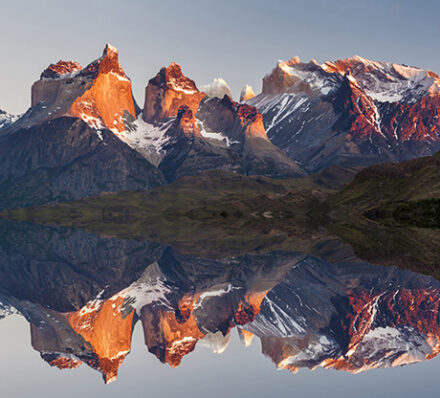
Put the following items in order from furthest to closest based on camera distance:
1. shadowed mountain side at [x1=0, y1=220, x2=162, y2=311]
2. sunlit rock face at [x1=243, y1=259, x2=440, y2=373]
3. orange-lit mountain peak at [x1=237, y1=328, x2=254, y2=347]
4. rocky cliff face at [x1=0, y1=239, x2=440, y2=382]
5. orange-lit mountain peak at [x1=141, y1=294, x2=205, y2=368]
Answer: shadowed mountain side at [x1=0, y1=220, x2=162, y2=311], orange-lit mountain peak at [x1=237, y1=328, x2=254, y2=347], rocky cliff face at [x1=0, y1=239, x2=440, y2=382], orange-lit mountain peak at [x1=141, y1=294, x2=205, y2=368], sunlit rock face at [x1=243, y1=259, x2=440, y2=373]

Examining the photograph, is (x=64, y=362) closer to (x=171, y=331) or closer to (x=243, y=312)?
(x=171, y=331)

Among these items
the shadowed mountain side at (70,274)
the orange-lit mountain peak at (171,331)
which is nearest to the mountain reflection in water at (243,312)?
the orange-lit mountain peak at (171,331)

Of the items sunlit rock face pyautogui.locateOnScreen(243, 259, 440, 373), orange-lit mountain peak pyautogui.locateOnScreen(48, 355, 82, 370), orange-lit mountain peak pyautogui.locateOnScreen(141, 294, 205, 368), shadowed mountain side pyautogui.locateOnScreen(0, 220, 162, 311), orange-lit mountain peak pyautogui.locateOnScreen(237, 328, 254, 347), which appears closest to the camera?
orange-lit mountain peak pyautogui.locateOnScreen(48, 355, 82, 370)

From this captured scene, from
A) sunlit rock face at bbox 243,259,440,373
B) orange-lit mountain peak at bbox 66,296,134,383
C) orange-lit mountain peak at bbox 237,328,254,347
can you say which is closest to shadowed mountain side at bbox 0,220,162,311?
orange-lit mountain peak at bbox 66,296,134,383

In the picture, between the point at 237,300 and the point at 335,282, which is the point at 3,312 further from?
the point at 335,282

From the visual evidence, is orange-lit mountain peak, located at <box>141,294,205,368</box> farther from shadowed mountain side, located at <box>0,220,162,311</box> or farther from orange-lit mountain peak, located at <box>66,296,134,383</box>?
shadowed mountain side, located at <box>0,220,162,311</box>

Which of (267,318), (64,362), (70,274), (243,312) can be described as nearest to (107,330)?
(64,362)

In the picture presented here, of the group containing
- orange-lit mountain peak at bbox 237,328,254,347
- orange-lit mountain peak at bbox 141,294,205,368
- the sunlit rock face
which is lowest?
the sunlit rock face

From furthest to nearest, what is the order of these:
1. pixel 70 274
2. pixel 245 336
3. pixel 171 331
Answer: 1. pixel 70 274
2. pixel 171 331
3. pixel 245 336

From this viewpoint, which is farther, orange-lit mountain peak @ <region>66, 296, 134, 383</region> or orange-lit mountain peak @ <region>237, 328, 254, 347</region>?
orange-lit mountain peak @ <region>237, 328, 254, 347</region>

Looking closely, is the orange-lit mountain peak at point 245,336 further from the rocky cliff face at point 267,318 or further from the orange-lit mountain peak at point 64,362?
the orange-lit mountain peak at point 64,362
